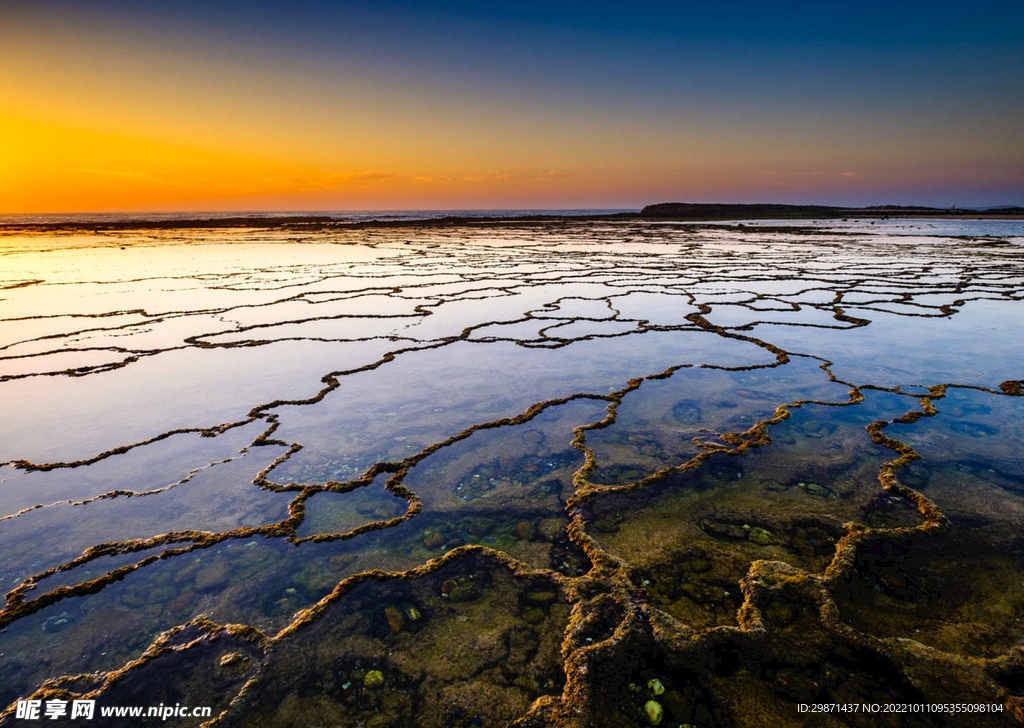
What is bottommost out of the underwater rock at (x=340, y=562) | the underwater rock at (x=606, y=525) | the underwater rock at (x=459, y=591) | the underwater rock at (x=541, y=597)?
the underwater rock at (x=459, y=591)

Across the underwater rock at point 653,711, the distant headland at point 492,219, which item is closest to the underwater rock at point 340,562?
the underwater rock at point 653,711

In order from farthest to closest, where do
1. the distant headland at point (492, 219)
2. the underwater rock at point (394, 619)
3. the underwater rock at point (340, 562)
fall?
the distant headland at point (492, 219), the underwater rock at point (340, 562), the underwater rock at point (394, 619)

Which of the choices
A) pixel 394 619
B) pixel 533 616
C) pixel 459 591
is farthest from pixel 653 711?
pixel 394 619

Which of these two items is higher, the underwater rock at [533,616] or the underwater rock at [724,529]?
the underwater rock at [724,529]

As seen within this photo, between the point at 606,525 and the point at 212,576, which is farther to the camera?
the point at 606,525

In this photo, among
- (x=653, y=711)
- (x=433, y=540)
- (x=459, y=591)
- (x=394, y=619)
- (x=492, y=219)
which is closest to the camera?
(x=653, y=711)

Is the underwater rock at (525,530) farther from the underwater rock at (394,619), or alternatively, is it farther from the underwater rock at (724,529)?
the underwater rock at (724,529)

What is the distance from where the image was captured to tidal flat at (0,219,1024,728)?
4.65 feet

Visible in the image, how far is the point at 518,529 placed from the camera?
212cm

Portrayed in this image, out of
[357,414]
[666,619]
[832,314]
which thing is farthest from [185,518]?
[832,314]

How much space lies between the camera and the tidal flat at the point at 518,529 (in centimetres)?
142

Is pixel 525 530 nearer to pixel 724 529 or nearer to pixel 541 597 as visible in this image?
pixel 541 597

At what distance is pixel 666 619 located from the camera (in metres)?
1.60

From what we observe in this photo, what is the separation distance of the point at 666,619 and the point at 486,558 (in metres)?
0.71
